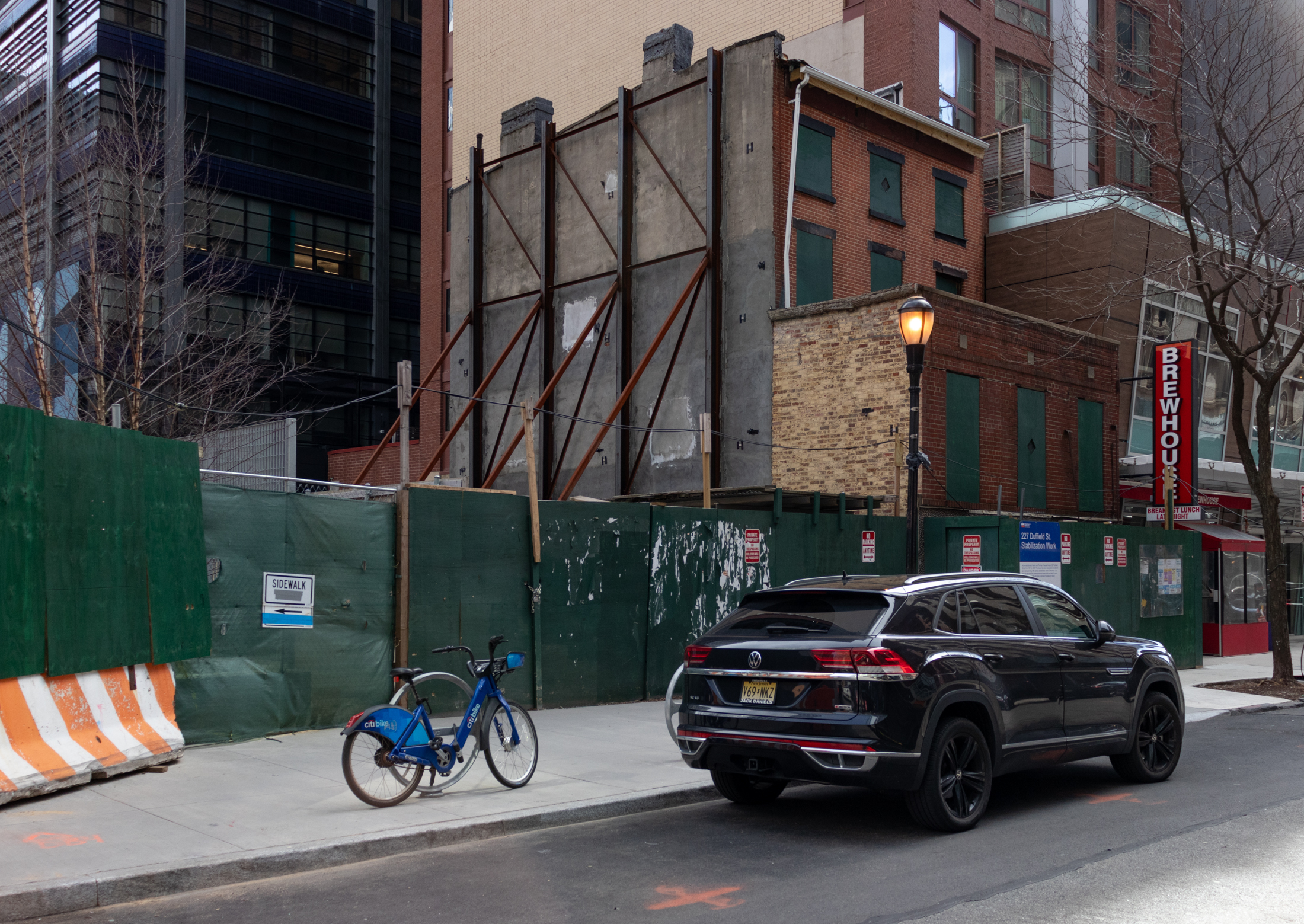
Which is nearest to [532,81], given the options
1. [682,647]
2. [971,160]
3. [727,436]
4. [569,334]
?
[569,334]

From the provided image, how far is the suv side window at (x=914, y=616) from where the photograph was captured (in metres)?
7.91

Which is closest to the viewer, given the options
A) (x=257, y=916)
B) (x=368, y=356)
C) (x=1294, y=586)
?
(x=257, y=916)

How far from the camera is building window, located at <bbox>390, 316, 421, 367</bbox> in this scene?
A: 4803 cm

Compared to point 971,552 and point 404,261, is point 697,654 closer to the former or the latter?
point 971,552

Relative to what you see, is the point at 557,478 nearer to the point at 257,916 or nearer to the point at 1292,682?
the point at 1292,682

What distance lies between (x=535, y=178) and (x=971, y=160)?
Result: 401 inches

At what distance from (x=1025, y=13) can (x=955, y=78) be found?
11.5 feet

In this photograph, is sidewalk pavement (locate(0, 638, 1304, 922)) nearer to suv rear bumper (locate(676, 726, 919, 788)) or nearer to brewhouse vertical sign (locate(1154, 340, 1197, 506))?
suv rear bumper (locate(676, 726, 919, 788))

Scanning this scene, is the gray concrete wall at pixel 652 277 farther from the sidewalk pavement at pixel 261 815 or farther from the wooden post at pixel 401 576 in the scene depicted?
the sidewalk pavement at pixel 261 815

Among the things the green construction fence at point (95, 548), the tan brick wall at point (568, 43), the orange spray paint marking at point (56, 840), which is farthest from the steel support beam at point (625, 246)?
the orange spray paint marking at point (56, 840)

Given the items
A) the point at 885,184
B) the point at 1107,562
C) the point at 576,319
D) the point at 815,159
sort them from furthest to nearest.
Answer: the point at 576,319 < the point at 885,184 < the point at 815,159 < the point at 1107,562

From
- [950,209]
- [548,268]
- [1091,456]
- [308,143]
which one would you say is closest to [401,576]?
[548,268]

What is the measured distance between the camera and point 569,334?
2678 centimetres

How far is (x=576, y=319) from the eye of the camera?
26.6 meters
